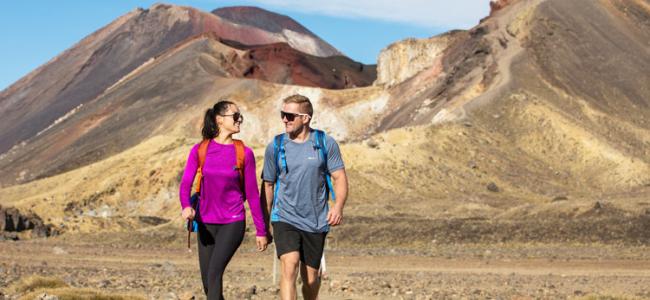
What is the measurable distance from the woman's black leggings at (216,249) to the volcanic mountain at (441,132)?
988 inches

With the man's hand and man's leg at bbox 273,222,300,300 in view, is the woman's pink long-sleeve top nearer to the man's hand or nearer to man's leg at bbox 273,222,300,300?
man's leg at bbox 273,222,300,300

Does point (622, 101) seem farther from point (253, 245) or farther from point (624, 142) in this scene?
A: point (253, 245)

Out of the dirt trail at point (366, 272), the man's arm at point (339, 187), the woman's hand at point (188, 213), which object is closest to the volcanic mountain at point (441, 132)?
the dirt trail at point (366, 272)

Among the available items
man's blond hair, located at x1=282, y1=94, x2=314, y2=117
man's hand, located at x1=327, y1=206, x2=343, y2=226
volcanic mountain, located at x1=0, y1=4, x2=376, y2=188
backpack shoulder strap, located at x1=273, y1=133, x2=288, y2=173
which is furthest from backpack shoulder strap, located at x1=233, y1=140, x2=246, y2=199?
volcanic mountain, located at x1=0, y1=4, x2=376, y2=188

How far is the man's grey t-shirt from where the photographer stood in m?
10.1

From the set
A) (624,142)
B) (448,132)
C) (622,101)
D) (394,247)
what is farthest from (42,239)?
(622,101)

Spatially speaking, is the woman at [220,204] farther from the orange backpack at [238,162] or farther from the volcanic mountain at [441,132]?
the volcanic mountain at [441,132]

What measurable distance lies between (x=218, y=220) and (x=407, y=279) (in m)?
11.9

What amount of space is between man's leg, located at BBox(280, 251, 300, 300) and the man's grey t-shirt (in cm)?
24

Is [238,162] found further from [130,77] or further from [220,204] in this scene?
[130,77]

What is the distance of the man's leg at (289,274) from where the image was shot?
33.1 ft

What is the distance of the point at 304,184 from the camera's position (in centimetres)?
1012

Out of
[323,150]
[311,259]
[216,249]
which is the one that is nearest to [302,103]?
[323,150]

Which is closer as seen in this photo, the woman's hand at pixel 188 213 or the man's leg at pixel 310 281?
the woman's hand at pixel 188 213
